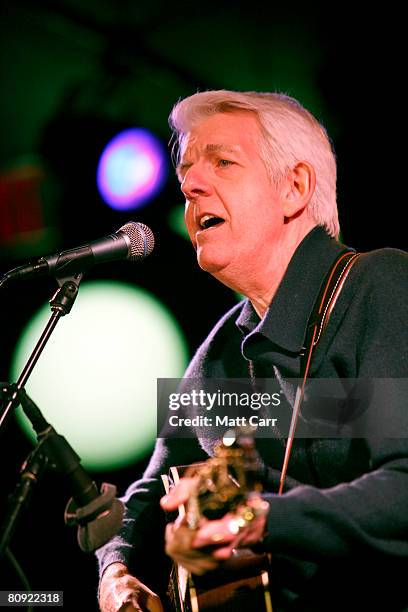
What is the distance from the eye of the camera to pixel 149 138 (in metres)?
3.72

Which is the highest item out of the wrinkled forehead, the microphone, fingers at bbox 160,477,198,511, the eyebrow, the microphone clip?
the wrinkled forehead

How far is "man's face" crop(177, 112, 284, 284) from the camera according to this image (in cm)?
212

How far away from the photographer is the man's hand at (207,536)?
117 centimetres

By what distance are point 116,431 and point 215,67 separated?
2256 millimetres

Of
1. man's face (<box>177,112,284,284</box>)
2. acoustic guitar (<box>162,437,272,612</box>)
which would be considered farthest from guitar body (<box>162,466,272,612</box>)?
man's face (<box>177,112,284,284</box>)

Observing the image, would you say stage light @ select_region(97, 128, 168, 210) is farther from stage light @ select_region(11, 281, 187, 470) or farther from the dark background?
stage light @ select_region(11, 281, 187, 470)

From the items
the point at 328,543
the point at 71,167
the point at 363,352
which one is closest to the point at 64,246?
the point at 71,167

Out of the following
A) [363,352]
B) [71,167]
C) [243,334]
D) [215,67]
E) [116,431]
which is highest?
[215,67]

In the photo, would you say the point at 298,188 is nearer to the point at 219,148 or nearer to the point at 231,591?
the point at 219,148

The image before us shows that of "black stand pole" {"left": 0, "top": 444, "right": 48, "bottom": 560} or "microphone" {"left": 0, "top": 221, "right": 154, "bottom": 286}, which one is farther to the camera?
"microphone" {"left": 0, "top": 221, "right": 154, "bottom": 286}

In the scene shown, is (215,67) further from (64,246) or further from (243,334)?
(243,334)

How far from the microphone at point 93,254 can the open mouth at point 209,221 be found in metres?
0.33

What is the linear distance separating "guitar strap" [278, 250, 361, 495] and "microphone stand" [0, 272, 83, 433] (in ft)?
2.31

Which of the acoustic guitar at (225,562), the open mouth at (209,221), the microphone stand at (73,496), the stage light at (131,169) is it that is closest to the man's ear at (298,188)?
the open mouth at (209,221)
